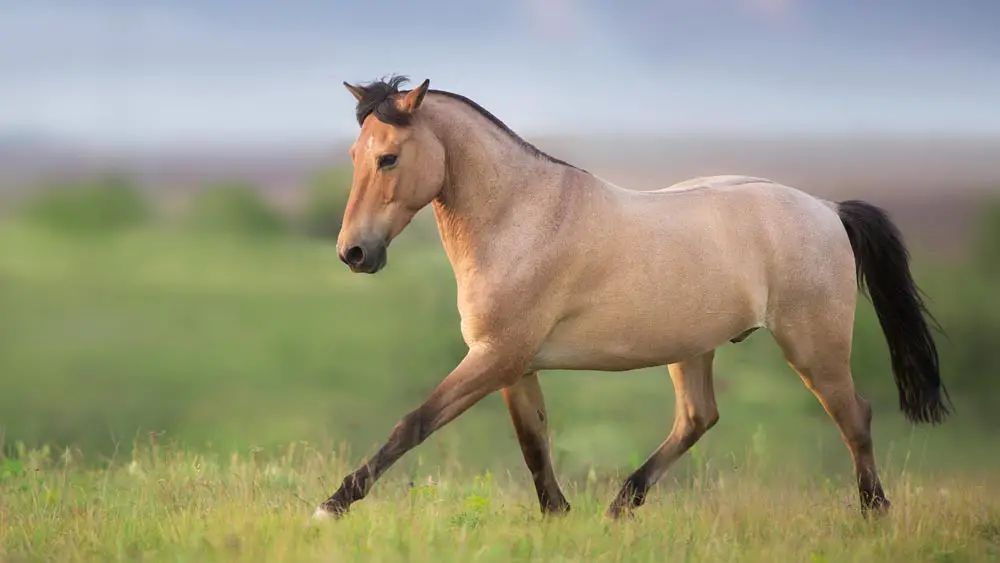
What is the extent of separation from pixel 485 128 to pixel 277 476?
116 inches

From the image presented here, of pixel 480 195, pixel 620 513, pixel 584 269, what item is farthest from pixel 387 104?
pixel 620 513

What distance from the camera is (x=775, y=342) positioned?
6.56m

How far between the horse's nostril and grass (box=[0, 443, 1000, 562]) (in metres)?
1.21

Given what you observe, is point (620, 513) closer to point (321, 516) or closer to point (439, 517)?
point (439, 517)

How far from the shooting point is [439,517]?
5.54 metres

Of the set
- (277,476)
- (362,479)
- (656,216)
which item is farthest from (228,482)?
(656,216)

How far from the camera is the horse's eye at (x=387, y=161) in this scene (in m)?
5.44

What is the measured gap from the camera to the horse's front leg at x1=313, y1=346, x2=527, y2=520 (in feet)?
17.6

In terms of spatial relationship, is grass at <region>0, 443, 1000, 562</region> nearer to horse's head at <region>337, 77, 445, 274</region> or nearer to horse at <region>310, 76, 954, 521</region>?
horse at <region>310, 76, 954, 521</region>

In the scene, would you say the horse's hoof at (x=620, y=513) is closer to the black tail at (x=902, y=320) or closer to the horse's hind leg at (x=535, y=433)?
the horse's hind leg at (x=535, y=433)

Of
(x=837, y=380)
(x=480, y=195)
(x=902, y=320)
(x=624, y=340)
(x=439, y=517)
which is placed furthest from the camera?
(x=902, y=320)

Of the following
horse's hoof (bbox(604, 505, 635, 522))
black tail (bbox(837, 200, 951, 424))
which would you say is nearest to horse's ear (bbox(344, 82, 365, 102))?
horse's hoof (bbox(604, 505, 635, 522))

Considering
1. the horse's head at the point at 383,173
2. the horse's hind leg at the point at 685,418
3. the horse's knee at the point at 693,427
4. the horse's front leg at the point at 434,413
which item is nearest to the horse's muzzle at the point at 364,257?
the horse's head at the point at 383,173

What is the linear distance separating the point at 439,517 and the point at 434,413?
54 cm
